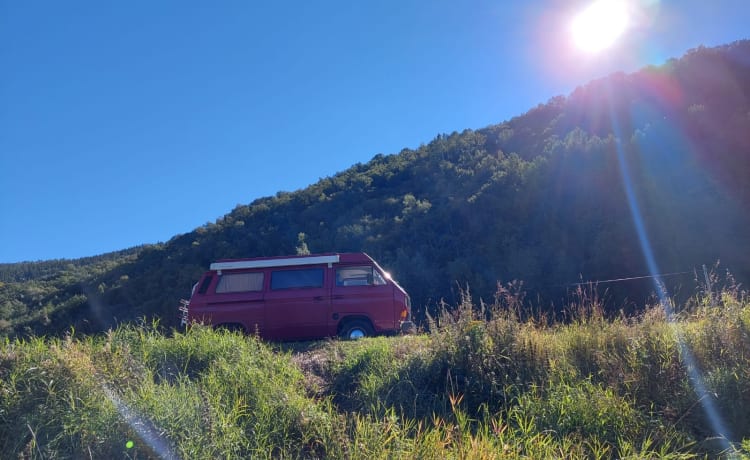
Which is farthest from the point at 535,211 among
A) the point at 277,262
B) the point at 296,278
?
the point at 277,262

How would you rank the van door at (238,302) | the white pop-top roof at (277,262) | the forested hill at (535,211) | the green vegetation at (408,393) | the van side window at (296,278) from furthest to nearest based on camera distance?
1. the forested hill at (535,211)
2. the white pop-top roof at (277,262)
3. the van side window at (296,278)
4. the van door at (238,302)
5. the green vegetation at (408,393)

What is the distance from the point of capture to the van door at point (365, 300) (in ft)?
36.2

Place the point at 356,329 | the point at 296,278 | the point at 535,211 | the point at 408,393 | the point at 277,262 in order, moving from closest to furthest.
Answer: the point at 408,393 → the point at 356,329 → the point at 296,278 → the point at 277,262 → the point at 535,211

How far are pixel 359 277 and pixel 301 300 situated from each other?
1250 mm

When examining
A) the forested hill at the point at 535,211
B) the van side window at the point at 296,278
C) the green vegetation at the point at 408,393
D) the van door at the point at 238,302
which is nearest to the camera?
the green vegetation at the point at 408,393

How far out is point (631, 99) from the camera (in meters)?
30.8

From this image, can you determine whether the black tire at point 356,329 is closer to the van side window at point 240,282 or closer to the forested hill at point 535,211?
the van side window at point 240,282

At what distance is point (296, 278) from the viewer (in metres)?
11.4

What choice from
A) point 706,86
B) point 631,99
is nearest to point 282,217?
point 631,99

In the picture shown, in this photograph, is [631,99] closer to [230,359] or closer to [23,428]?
[230,359]

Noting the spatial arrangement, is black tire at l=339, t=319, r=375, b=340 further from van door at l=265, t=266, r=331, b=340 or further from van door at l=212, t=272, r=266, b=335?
van door at l=212, t=272, r=266, b=335

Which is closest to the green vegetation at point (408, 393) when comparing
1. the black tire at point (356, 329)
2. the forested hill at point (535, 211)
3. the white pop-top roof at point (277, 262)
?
the black tire at point (356, 329)

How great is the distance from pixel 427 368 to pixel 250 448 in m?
2.21

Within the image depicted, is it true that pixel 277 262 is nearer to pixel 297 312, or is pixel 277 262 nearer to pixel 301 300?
pixel 301 300
